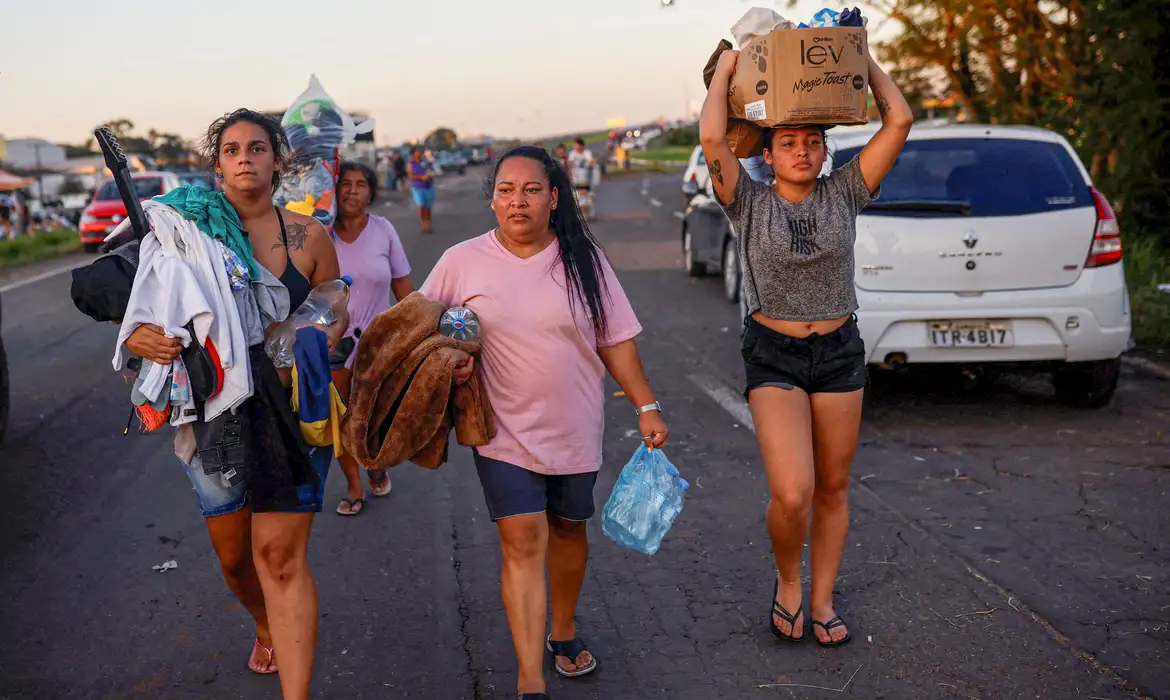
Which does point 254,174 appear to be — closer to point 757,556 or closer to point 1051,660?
point 757,556

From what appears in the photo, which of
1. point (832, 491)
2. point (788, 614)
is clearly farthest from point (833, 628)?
point (832, 491)

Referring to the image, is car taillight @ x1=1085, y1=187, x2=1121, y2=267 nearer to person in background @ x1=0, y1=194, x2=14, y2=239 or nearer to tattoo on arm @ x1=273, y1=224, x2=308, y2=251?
tattoo on arm @ x1=273, y1=224, x2=308, y2=251

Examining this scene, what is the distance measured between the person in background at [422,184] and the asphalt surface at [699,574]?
16.6m

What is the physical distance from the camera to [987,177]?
7137 mm

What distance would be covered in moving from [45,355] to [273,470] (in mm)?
8703

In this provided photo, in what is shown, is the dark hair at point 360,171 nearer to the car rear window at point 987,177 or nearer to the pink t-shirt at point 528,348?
the pink t-shirt at point 528,348

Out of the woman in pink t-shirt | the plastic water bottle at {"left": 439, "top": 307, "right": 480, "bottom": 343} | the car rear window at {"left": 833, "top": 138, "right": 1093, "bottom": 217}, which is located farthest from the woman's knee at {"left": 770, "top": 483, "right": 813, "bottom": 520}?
the car rear window at {"left": 833, "top": 138, "right": 1093, "bottom": 217}

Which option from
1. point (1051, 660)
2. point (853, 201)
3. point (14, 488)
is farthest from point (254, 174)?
point (14, 488)

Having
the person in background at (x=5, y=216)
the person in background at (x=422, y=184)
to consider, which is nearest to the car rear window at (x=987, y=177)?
the person in background at (x=422, y=184)

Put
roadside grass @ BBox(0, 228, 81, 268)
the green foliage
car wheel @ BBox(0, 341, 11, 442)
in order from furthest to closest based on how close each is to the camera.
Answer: roadside grass @ BBox(0, 228, 81, 268) < the green foliage < car wheel @ BBox(0, 341, 11, 442)

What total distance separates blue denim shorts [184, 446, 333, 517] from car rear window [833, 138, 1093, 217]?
4.40 metres

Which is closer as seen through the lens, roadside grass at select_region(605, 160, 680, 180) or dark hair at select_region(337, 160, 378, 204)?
dark hair at select_region(337, 160, 378, 204)

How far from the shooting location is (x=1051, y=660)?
4031 millimetres

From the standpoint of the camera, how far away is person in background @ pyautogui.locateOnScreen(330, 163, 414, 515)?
5.90 m
